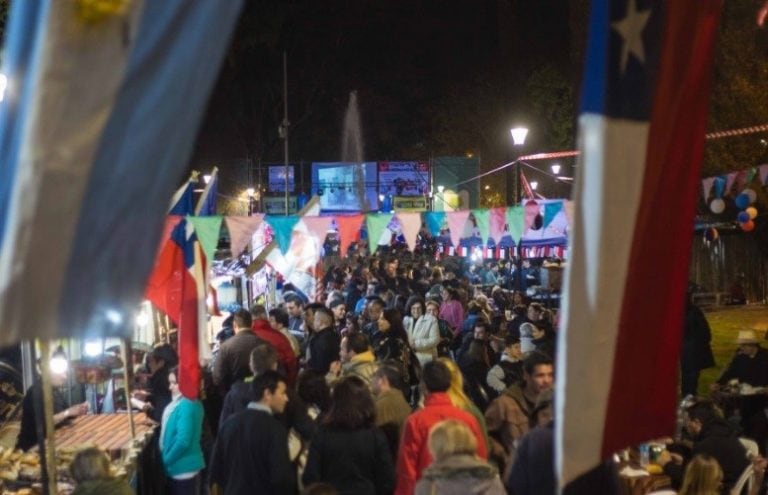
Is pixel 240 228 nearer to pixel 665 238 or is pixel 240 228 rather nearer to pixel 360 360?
pixel 360 360

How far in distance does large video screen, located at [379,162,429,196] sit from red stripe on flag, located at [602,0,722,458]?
5596 centimetres

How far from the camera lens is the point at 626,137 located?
10.8 ft

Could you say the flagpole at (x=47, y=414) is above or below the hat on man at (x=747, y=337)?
above

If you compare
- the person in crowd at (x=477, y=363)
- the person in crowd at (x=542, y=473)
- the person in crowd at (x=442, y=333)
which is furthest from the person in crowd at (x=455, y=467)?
the person in crowd at (x=442, y=333)

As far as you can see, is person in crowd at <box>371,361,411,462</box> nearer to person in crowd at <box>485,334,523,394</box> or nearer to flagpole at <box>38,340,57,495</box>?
person in crowd at <box>485,334,523,394</box>

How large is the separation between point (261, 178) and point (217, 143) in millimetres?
3872

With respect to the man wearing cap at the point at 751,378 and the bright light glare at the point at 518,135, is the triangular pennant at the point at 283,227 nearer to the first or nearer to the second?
the bright light glare at the point at 518,135

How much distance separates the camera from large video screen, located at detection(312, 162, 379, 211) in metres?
57.6

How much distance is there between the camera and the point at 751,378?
12477 millimetres

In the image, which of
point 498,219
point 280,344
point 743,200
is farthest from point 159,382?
point 743,200

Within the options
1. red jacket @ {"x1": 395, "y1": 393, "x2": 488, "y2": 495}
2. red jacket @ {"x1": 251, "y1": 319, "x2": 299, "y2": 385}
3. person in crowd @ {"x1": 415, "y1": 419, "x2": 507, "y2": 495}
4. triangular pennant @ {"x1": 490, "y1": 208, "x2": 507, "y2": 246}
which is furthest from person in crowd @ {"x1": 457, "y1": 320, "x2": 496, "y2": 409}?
triangular pennant @ {"x1": 490, "y1": 208, "x2": 507, "y2": 246}

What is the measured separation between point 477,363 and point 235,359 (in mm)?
2759

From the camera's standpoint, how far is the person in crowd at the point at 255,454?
719cm

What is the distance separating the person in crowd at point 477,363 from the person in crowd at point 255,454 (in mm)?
4214
